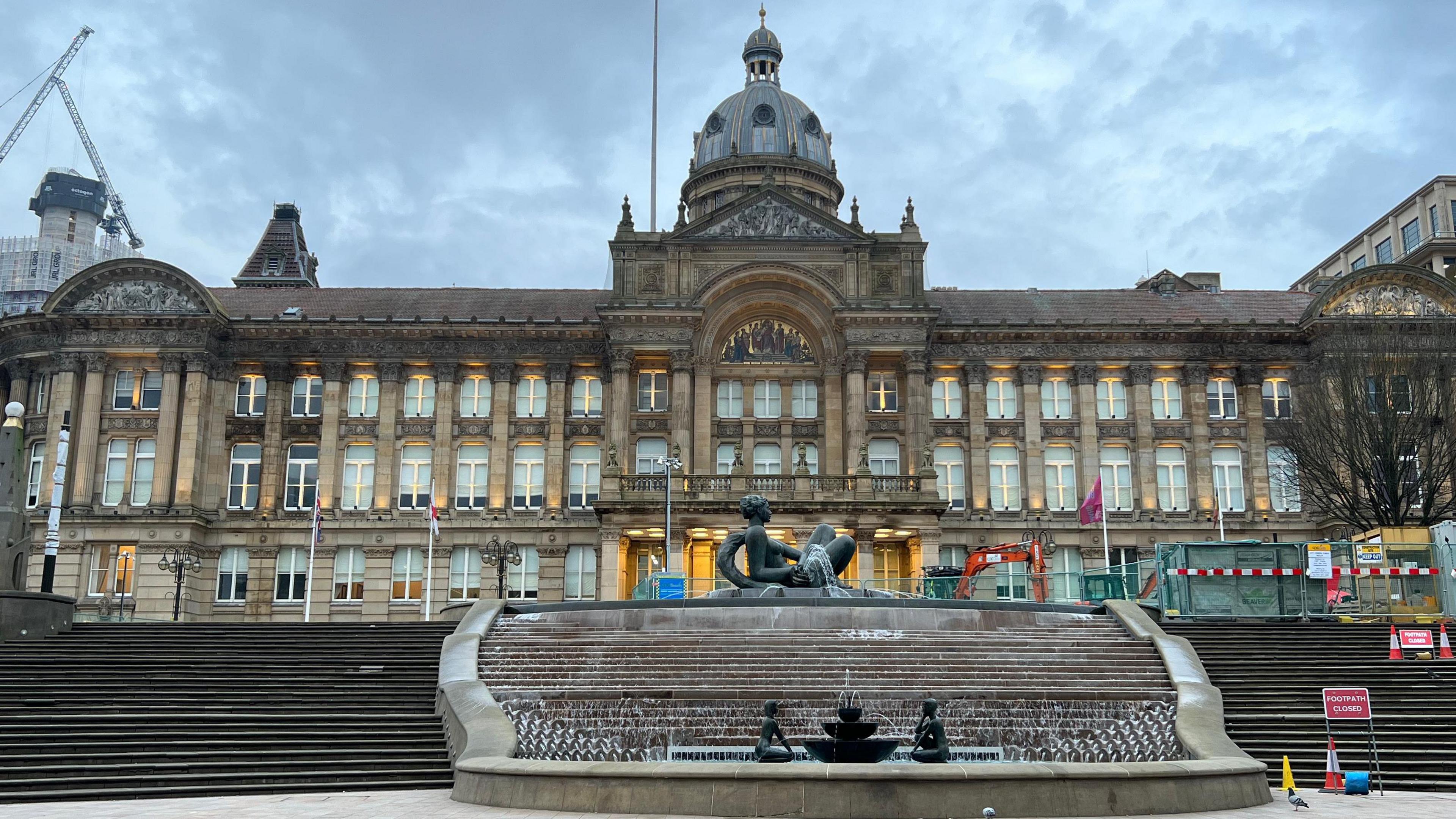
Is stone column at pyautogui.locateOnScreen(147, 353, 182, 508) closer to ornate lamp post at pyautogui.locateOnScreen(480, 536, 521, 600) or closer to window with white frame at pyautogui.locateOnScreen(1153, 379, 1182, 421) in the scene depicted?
ornate lamp post at pyautogui.locateOnScreen(480, 536, 521, 600)

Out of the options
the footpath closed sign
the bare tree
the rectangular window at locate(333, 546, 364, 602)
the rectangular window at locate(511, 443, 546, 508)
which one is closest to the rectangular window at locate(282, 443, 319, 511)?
the rectangular window at locate(333, 546, 364, 602)

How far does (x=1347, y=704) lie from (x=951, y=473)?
1458 inches

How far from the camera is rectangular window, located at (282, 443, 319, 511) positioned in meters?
57.6

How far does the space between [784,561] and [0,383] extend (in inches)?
1818

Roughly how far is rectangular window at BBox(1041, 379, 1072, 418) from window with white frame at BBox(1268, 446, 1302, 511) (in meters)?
9.46

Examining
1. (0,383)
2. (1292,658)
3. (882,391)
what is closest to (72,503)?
(0,383)

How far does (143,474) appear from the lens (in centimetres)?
5647

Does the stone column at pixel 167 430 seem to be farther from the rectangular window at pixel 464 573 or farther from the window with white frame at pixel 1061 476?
the window with white frame at pixel 1061 476

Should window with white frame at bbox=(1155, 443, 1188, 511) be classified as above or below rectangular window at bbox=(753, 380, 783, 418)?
below

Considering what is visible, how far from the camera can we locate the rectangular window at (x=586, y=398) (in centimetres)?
5869

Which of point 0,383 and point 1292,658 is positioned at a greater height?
point 0,383

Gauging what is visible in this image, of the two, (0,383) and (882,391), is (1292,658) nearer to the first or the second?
(882,391)

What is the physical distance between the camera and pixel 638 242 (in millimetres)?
57094

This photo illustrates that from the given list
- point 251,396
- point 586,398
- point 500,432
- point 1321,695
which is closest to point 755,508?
point 1321,695
